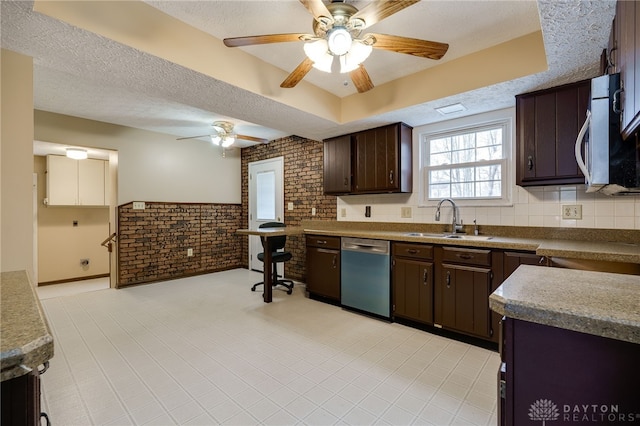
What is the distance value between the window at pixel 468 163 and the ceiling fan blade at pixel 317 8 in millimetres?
2160

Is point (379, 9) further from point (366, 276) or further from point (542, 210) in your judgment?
point (366, 276)

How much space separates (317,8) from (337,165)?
2.39m

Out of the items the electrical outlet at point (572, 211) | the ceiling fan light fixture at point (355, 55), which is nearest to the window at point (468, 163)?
the electrical outlet at point (572, 211)

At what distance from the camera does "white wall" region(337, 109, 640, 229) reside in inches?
92.1

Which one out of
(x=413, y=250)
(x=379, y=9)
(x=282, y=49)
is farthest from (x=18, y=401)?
(x=413, y=250)

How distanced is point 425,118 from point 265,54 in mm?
1823

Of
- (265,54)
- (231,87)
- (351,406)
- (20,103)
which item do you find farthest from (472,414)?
(20,103)

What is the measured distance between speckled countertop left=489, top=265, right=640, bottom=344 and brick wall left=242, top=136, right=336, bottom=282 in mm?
3450

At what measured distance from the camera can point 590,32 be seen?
1678mm

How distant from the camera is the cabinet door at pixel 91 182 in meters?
5.03

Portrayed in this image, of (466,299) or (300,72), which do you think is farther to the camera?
(466,299)

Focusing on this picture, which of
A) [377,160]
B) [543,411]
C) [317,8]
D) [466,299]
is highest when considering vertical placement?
[317,8]

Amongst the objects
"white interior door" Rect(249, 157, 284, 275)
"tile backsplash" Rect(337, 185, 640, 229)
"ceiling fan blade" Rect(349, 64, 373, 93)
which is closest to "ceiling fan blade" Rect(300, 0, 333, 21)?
"ceiling fan blade" Rect(349, 64, 373, 93)

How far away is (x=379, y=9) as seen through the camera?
1589 millimetres
